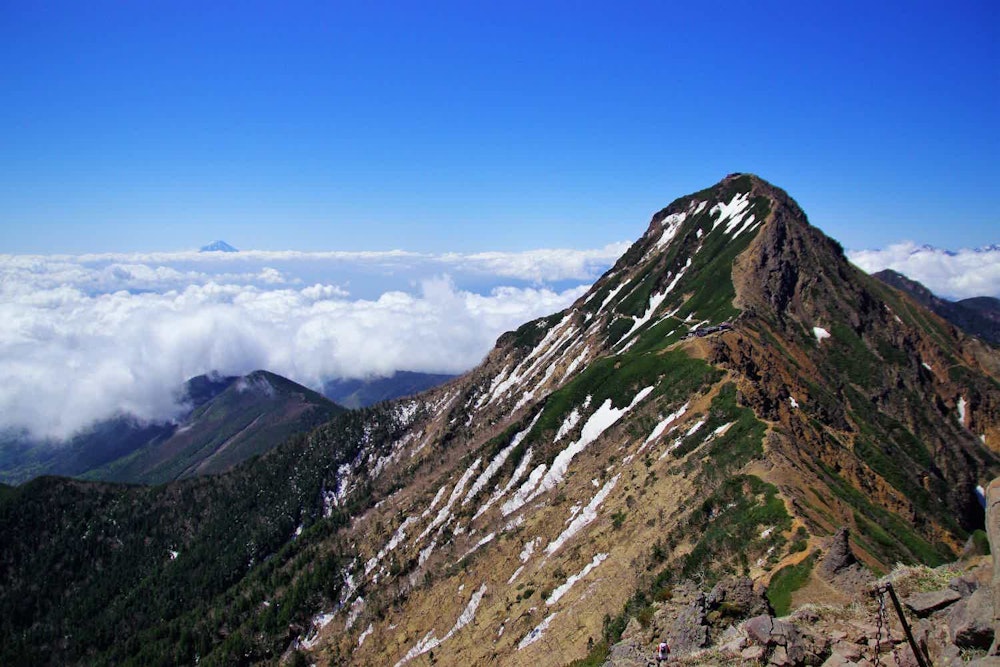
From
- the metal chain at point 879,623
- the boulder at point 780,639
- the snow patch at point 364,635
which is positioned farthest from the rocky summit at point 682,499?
the snow patch at point 364,635

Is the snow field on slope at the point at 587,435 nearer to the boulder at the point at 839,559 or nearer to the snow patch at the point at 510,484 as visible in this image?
the snow patch at the point at 510,484

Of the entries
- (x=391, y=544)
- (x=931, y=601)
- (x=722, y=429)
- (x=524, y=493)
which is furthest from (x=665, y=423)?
(x=391, y=544)

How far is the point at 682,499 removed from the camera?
179ft

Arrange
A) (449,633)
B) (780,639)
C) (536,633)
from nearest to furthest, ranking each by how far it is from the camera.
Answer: (780,639), (536,633), (449,633)

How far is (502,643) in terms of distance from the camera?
180ft

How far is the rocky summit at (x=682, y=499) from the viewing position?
110 ft

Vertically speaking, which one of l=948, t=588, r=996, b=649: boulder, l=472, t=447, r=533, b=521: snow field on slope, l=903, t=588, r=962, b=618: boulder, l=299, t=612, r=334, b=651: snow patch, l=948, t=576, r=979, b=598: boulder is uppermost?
l=948, t=588, r=996, b=649: boulder

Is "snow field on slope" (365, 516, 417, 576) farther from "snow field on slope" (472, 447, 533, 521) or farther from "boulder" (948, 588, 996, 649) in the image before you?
"boulder" (948, 588, 996, 649)

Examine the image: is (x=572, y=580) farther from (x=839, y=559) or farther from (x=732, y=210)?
(x=732, y=210)

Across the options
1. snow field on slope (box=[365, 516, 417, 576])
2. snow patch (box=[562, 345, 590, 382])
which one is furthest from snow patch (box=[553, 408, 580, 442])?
snow patch (box=[562, 345, 590, 382])

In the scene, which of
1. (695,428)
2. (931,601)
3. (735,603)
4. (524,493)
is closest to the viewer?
(931,601)

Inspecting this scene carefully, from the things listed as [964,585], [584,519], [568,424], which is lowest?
[584,519]

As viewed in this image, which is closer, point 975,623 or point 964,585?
point 975,623

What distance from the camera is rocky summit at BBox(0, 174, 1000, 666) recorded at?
110 feet
